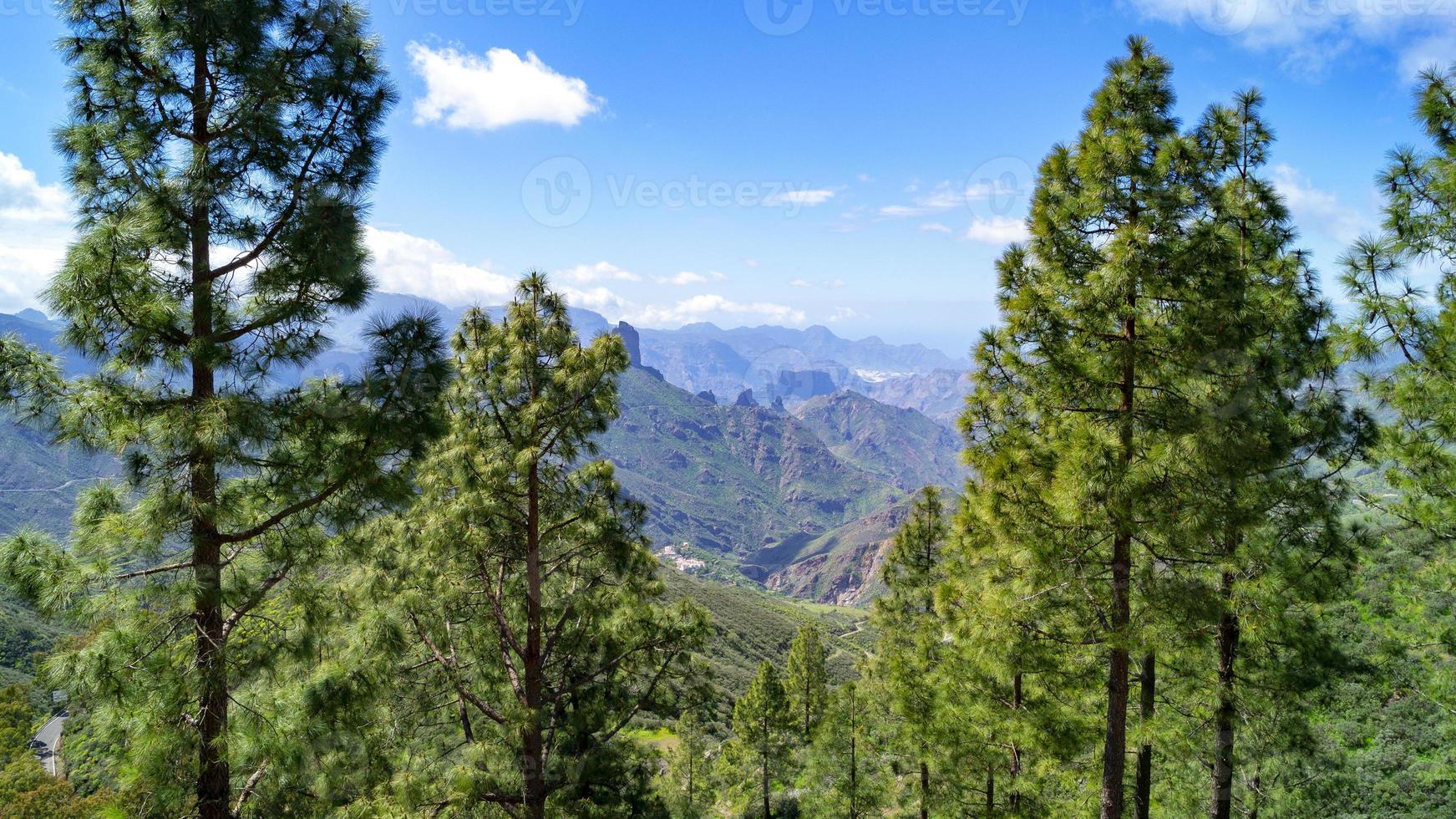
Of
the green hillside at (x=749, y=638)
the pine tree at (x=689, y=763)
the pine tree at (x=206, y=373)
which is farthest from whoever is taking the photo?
the green hillside at (x=749, y=638)

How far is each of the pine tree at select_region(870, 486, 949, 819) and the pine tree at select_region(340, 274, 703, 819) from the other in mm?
6882

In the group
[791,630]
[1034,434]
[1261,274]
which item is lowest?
[791,630]

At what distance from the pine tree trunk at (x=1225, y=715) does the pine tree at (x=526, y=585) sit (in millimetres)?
7880

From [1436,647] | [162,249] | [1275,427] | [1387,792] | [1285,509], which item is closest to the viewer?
[162,249]

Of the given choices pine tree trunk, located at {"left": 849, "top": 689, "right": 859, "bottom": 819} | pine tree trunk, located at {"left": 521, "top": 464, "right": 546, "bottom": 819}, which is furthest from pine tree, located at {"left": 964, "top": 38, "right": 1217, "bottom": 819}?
pine tree trunk, located at {"left": 849, "top": 689, "right": 859, "bottom": 819}

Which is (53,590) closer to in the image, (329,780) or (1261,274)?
(329,780)

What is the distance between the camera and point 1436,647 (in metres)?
10.9

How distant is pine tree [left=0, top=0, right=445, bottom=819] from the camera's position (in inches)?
208

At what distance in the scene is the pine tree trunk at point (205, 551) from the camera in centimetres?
570

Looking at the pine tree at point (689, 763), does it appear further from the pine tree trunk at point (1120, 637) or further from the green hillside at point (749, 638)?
the green hillside at point (749, 638)

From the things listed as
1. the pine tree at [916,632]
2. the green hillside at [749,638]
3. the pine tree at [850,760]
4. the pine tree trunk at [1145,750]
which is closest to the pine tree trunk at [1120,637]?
the pine tree trunk at [1145,750]

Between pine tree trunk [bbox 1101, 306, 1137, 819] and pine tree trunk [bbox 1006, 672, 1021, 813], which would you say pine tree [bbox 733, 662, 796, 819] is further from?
pine tree trunk [bbox 1101, 306, 1137, 819]

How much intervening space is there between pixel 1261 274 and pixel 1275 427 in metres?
2.55

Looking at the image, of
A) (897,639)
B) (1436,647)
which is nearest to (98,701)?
(897,639)
